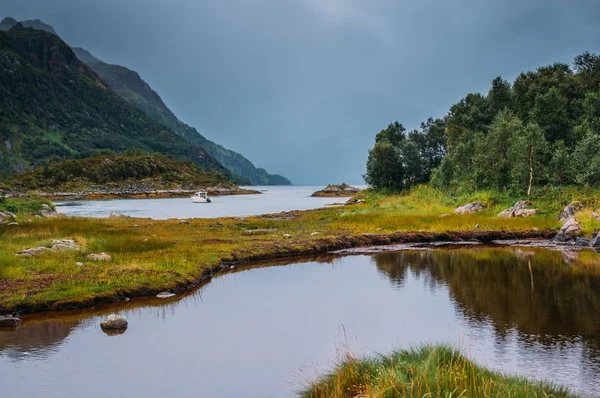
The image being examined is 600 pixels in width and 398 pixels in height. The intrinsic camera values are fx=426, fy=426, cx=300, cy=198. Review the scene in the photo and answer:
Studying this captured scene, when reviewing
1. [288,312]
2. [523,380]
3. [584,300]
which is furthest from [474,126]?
[523,380]

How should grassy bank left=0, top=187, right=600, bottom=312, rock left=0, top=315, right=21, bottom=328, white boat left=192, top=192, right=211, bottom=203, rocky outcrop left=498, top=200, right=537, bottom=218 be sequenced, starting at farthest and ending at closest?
white boat left=192, top=192, right=211, bottom=203 → rocky outcrop left=498, top=200, right=537, bottom=218 → grassy bank left=0, top=187, right=600, bottom=312 → rock left=0, top=315, right=21, bottom=328

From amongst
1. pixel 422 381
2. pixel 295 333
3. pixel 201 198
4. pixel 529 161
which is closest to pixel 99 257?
pixel 295 333

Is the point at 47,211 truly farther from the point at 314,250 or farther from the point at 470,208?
the point at 470,208

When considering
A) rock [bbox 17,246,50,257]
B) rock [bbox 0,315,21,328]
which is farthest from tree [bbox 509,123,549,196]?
rock [bbox 0,315,21,328]

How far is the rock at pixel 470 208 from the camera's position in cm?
6068

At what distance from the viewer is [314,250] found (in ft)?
128

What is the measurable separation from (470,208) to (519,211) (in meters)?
7.90

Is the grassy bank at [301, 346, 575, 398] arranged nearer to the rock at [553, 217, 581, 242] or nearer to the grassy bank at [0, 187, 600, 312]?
the grassy bank at [0, 187, 600, 312]

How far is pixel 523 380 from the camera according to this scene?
10.8 m

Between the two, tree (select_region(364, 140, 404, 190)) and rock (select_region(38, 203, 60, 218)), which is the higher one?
tree (select_region(364, 140, 404, 190))

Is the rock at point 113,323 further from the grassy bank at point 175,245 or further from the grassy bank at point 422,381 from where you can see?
the grassy bank at point 422,381

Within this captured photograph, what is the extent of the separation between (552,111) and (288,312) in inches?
2934

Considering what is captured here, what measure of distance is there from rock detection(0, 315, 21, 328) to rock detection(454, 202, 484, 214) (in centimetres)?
5493

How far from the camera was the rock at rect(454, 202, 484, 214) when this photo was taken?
6068 cm
